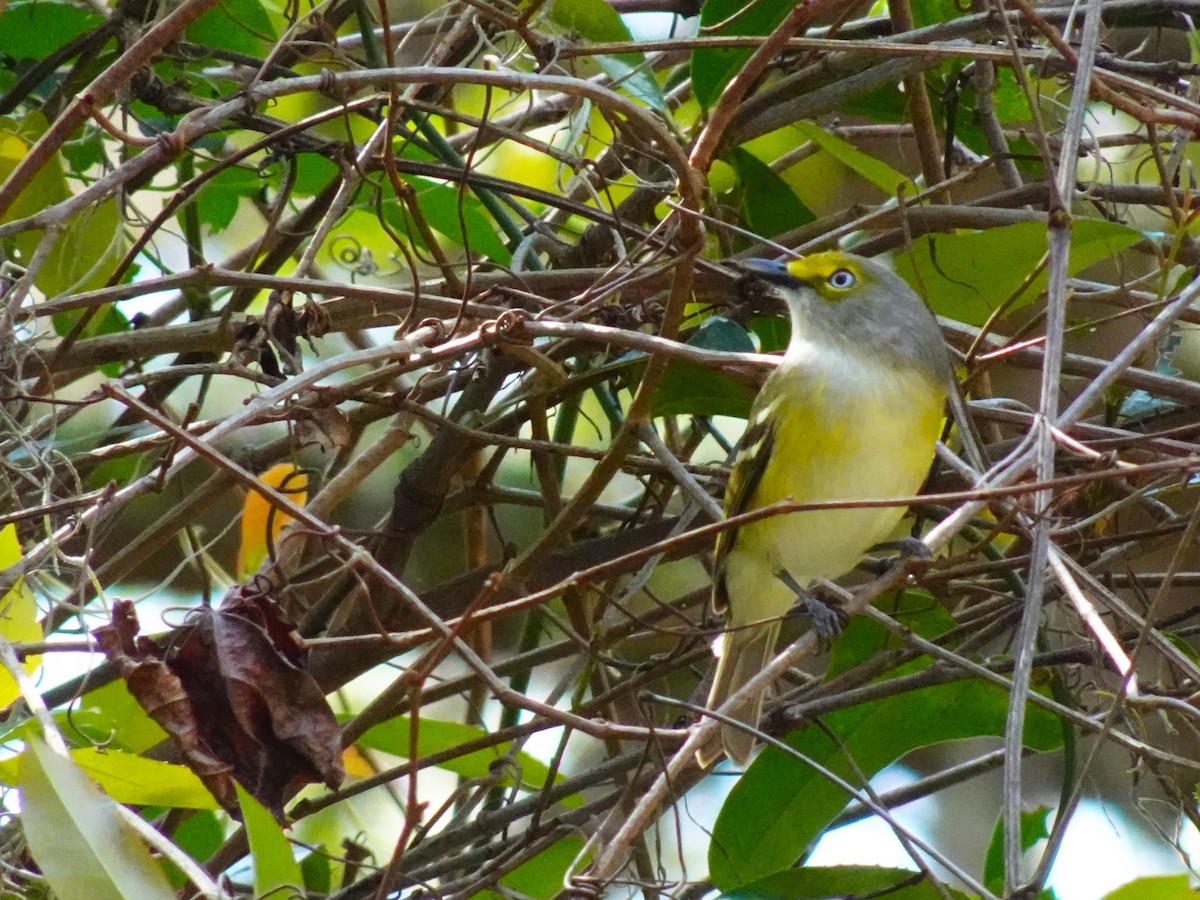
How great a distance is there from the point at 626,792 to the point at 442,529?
8.15 ft

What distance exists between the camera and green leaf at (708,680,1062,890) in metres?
2.61

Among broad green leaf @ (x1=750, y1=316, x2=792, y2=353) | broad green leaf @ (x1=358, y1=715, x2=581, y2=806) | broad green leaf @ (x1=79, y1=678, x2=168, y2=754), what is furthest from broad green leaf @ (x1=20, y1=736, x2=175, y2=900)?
broad green leaf @ (x1=750, y1=316, x2=792, y2=353)

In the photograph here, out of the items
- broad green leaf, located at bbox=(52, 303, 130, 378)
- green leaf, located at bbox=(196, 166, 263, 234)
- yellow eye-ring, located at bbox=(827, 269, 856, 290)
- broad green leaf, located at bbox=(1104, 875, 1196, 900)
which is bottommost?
broad green leaf, located at bbox=(1104, 875, 1196, 900)

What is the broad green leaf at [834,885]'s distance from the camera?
8.10 ft

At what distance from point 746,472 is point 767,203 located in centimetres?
63

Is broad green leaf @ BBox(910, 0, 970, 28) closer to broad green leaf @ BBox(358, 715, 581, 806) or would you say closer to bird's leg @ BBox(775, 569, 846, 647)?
bird's leg @ BBox(775, 569, 846, 647)

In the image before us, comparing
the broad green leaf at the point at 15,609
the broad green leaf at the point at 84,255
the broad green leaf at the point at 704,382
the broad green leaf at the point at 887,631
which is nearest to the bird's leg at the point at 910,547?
the broad green leaf at the point at 887,631

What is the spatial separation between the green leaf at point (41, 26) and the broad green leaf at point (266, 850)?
6.46 ft

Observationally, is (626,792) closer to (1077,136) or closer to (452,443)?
(452,443)

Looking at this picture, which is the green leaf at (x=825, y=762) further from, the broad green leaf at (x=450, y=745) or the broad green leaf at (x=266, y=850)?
the broad green leaf at (x=266, y=850)

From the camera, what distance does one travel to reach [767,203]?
312 centimetres

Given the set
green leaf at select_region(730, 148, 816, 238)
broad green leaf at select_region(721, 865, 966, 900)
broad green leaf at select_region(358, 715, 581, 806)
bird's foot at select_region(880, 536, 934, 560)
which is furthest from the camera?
green leaf at select_region(730, 148, 816, 238)

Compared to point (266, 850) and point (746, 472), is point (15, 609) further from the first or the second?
point (746, 472)

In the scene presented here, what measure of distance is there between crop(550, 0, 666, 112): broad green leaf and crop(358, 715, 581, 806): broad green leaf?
4.21 ft
